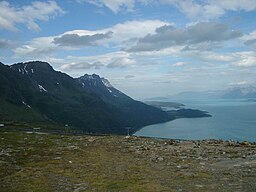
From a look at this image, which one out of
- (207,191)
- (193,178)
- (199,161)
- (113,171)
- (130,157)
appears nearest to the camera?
(207,191)

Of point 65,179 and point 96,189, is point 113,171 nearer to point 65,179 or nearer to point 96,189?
point 65,179

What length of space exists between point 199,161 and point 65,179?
1221cm

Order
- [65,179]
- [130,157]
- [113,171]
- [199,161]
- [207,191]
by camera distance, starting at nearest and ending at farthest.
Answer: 1. [207,191]
2. [65,179]
3. [113,171]
4. [199,161]
5. [130,157]

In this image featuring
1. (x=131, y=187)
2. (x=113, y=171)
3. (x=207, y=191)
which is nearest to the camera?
(x=207, y=191)

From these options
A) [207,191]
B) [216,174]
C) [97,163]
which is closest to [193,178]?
[216,174]

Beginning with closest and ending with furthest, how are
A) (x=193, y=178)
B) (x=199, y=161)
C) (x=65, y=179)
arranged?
(x=193, y=178)
(x=65, y=179)
(x=199, y=161)

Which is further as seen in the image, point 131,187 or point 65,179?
point 65,179

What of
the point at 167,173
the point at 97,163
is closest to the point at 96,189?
the point at 167,173

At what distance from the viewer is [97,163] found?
30953 millimetres

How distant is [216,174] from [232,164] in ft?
14.9

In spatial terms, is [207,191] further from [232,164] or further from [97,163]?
[97,163]

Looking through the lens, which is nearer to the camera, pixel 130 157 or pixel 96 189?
pixel 96 189

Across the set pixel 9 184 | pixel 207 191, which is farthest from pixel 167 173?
pixel 9 184

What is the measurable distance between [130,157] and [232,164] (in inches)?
428
